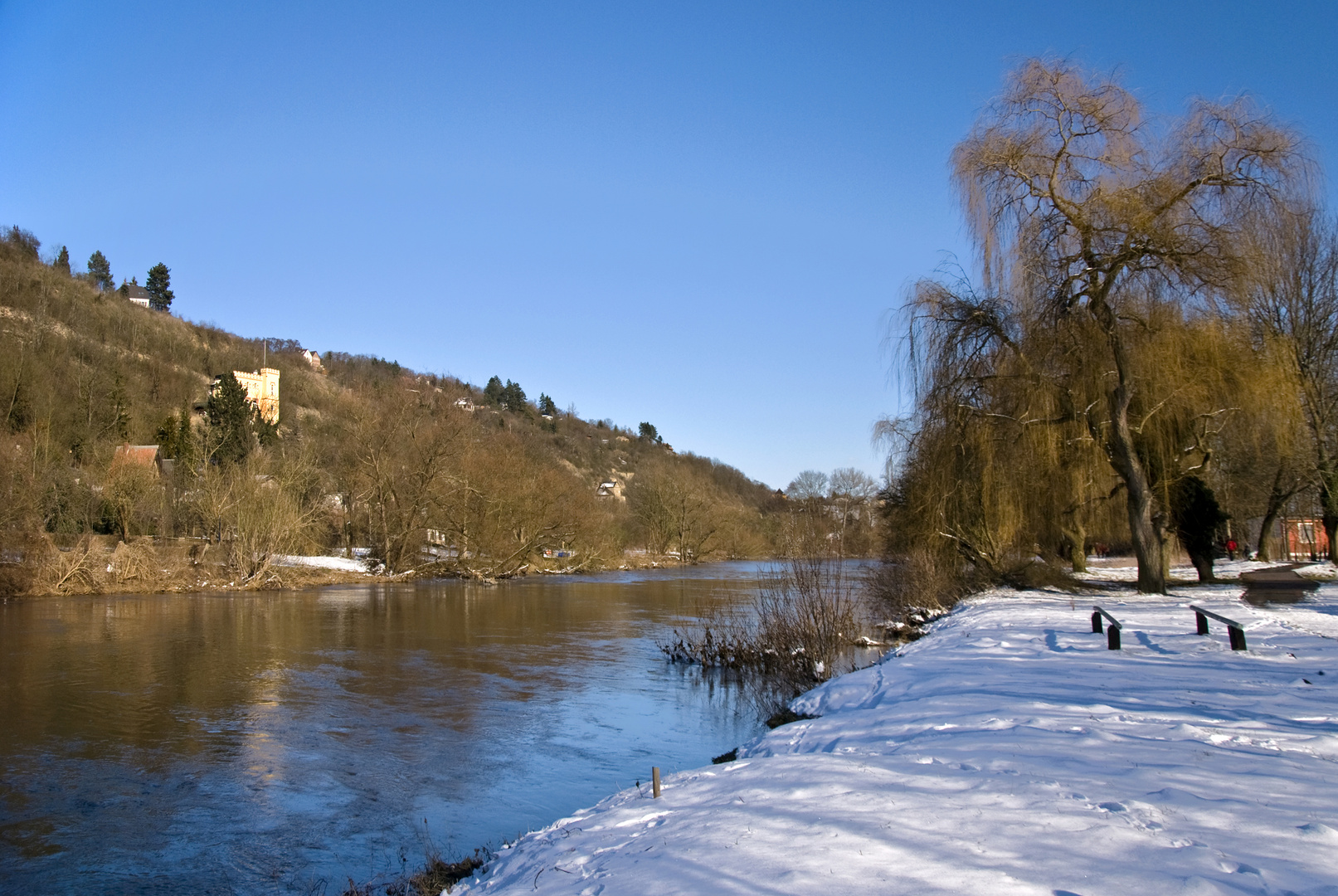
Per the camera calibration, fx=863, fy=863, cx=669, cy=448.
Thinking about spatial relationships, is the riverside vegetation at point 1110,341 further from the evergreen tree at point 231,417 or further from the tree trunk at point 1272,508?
the evergreen tree at point 231,417

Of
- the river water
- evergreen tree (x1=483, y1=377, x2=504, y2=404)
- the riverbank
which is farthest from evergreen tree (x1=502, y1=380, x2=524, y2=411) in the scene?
the river water

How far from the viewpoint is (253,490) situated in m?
37.6

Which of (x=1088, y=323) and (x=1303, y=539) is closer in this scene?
(x=1088, y=323)

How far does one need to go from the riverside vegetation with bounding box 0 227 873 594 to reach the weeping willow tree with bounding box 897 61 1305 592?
4.36 m

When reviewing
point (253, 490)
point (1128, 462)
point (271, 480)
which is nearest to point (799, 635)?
point (1128, 462)

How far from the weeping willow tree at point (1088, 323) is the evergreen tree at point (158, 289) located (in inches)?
4865

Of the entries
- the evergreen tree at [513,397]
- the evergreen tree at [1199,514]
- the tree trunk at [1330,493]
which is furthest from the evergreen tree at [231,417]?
the evergreen tree at [513,397]

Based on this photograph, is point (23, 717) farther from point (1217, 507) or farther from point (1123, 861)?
point (1217, 507)

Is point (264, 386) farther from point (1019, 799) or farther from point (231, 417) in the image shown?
point (1019, 799)

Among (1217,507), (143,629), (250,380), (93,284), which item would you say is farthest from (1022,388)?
(93,284)

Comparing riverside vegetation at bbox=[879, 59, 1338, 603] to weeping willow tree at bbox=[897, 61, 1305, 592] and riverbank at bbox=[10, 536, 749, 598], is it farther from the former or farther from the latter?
riverbank at bbox=[10, 536, 749, 598]

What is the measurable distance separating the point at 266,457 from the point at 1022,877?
43473 mm

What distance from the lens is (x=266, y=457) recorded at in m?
41.9

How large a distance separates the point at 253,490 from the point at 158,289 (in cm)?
9808
